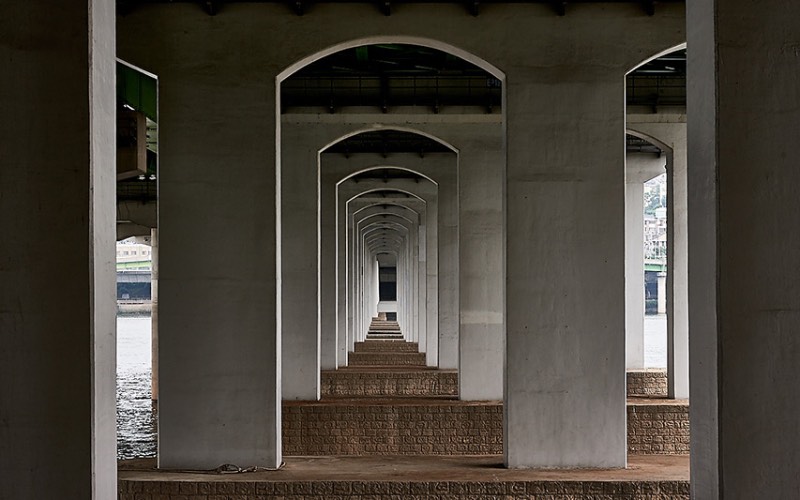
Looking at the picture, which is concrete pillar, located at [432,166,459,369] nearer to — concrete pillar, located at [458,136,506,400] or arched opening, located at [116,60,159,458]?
concrete pillar, located at [458,136,506,400]

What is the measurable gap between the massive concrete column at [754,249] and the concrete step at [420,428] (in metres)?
13.9

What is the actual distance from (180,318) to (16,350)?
8152 mm

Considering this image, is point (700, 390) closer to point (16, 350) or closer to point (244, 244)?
point (16, 350)

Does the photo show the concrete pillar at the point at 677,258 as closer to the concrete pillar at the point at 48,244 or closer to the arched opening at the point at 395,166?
the arched opening at the point at 395,166

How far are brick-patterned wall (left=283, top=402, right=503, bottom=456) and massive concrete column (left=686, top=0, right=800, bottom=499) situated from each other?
47.7 ft

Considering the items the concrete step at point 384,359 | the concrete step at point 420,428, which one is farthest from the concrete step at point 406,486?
the concrete step at point 384,359

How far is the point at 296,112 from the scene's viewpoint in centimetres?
2203

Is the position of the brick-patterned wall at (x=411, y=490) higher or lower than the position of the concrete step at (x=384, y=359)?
lower

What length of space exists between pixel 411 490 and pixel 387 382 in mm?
14633

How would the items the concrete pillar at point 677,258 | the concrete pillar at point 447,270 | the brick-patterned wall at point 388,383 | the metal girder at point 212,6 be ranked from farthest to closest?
1. the concrete pillar at point 447,270
2. the brick-patterned wall at point 388,383
3. the concrete pillar at point 677,258
4. the metal girder at point 212,6

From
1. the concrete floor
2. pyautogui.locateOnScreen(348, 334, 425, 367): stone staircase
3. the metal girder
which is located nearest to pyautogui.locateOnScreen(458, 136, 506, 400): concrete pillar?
the concrete floor

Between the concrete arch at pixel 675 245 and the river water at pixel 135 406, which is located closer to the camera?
the river water at pixel 135 406

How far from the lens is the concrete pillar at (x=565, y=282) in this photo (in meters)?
14.8

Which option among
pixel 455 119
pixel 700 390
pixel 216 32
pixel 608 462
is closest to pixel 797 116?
pixel 700 390
